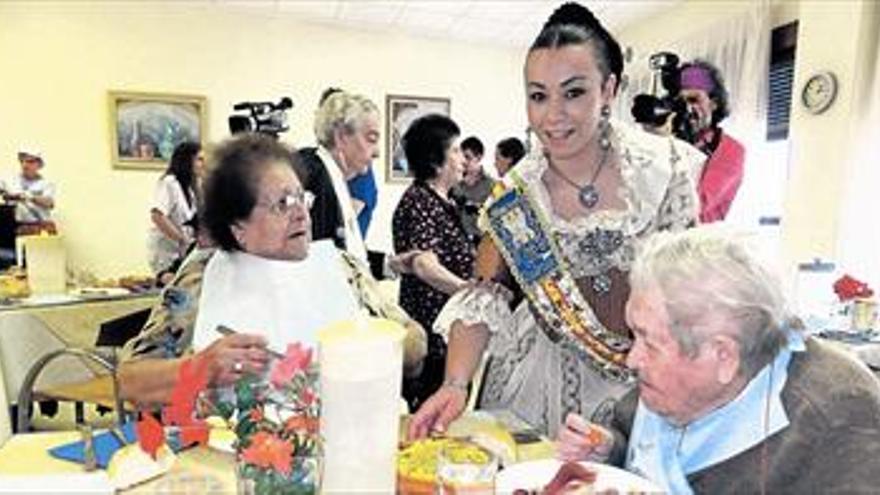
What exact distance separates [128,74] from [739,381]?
5721mm

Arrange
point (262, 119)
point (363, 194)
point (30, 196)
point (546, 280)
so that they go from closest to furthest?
point (546, 280), point (262, 119), point (363, 194), point (30, 196)

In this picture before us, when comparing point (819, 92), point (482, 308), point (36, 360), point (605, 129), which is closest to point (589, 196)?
point (605, 129)

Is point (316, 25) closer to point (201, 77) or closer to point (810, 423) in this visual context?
point (201, 77)

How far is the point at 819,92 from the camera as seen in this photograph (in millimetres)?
3738

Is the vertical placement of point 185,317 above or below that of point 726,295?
below

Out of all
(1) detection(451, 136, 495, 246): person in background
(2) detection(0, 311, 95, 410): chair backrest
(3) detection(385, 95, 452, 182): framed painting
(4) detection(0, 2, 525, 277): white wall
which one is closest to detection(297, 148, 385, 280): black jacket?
(1) detection(451, 136, 495, 246): person in background

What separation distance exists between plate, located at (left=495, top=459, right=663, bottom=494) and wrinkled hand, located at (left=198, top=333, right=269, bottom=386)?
50 cm

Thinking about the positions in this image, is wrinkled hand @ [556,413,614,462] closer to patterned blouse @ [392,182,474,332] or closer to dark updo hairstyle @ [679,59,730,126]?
patterned blouse @ [392,182,474,332]

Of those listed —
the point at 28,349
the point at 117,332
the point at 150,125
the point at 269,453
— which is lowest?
the point at 28,349

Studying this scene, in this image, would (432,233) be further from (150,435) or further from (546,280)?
(150,435)

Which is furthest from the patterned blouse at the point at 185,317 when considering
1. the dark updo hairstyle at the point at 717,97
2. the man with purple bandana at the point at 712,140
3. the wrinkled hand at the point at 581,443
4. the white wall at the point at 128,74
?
the white wall at the point at 128,74

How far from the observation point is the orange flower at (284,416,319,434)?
91cm

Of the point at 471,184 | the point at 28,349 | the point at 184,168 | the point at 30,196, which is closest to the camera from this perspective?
the point at 28,349

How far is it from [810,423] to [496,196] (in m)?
0.77
